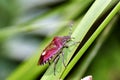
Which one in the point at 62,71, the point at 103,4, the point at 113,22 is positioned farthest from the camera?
the point at 113,22

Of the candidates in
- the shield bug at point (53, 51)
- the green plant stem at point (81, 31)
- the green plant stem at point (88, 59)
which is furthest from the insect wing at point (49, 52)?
the green plant stem at point (88, 59)

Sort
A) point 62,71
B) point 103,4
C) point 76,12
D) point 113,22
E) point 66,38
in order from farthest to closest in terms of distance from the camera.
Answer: point 76,12, point 113,22, point 66,38, point 103,4, point 62,71

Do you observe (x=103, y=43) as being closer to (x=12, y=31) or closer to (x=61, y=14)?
(x=61, y=14)

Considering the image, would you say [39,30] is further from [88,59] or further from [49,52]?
[49,52]

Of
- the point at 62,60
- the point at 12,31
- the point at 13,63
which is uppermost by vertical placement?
the point at 62,60

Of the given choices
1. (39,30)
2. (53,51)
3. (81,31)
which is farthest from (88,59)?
(39,30)

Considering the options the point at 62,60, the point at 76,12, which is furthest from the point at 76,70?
the point at 62,60

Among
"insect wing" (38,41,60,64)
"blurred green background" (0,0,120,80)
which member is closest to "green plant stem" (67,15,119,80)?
"blurred green background" (0,0,120,80)

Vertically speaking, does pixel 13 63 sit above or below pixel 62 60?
below

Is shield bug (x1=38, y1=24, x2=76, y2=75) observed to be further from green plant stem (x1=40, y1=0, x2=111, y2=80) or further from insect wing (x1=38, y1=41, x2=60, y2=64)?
green plant stem (x1=40, y1=0, x2=111, y2=80)
